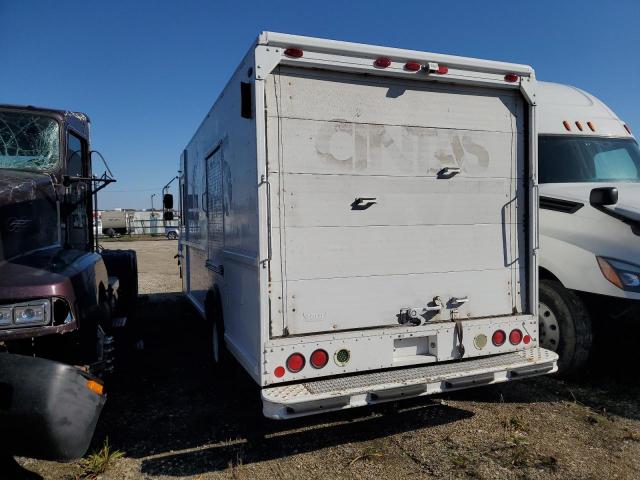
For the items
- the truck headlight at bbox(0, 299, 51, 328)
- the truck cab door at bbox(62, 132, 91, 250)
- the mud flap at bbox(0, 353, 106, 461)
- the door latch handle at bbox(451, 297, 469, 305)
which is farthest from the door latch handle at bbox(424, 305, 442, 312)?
the truck cab door at bbox(62, 132, 91, 250)

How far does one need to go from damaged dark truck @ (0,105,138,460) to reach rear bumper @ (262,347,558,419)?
1.20 metres

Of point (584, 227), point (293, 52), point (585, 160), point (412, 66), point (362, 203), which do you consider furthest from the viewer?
point (585, 160)

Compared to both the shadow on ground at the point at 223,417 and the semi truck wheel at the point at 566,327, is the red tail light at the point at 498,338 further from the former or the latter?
the semi truck wheel at the point at 566,327

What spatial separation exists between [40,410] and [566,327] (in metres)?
4.67

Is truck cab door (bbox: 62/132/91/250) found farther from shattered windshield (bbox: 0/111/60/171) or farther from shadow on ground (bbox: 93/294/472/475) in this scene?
shadow on ground (bbox: 93/294/472/475)

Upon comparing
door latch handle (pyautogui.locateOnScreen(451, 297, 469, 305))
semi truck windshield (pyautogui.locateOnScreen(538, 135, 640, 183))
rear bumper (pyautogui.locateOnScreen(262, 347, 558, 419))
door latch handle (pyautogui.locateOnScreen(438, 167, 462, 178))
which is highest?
semi truck windshield (pyautogui.locateOnScreen(538, 135, 640, 183))

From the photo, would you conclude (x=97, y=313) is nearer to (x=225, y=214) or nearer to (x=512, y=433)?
(x=225, y=214)

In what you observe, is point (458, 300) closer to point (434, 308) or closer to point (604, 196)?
point (434, 308)

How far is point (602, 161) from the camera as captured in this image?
5812 millimetres

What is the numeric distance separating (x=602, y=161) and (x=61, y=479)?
6268 mm

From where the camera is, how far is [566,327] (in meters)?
5.00

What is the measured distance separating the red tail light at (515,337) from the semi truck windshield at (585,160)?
2225 millimetres

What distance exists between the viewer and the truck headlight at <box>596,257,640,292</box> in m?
4.52

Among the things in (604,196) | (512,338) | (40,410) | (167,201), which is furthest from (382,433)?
(167,201)
